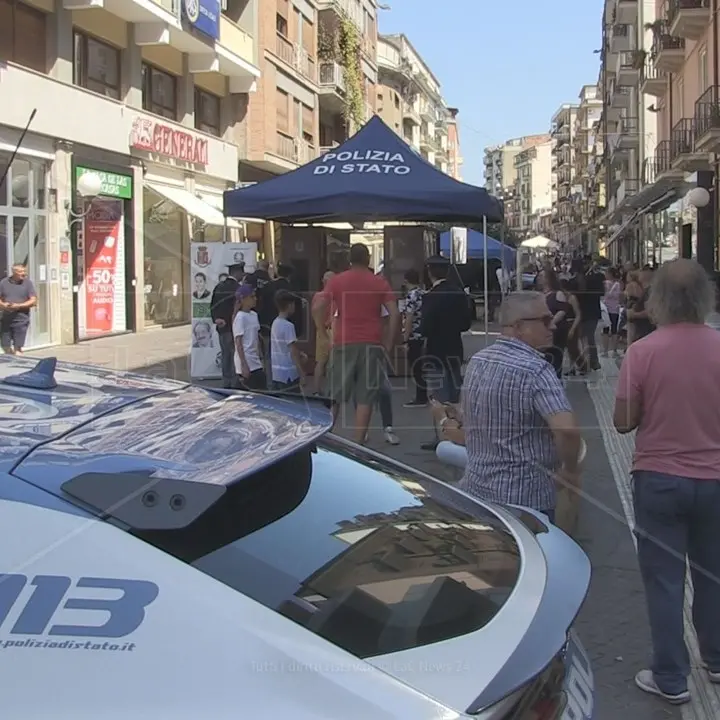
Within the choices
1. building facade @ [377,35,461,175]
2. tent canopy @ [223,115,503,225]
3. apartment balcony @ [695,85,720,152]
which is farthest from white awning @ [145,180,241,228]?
building facade @ [377,35,461,175]

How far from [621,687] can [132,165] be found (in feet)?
65.2

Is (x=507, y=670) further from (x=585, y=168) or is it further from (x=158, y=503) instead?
(x=585, y=168)

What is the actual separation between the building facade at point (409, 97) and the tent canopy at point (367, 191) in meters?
37.5

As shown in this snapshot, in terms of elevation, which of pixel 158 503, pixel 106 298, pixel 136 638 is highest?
pixel 106 298

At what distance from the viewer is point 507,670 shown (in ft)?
5.93

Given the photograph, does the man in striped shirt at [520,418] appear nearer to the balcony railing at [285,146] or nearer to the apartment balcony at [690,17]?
the apartment balcony at [690,17]

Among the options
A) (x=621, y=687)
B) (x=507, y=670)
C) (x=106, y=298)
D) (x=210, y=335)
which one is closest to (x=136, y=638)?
(x=507, y=670)

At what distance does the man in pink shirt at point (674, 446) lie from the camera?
3.74m

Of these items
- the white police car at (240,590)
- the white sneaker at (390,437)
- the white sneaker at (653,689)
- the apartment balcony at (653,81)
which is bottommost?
the white sneaker at (653,689)

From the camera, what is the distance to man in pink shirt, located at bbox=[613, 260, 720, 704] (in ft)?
12.3

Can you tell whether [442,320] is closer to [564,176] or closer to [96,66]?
[96,66]

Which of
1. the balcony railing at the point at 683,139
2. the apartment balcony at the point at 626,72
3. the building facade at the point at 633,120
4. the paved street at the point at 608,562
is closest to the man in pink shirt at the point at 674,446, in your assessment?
the paved street at the point at 608,562

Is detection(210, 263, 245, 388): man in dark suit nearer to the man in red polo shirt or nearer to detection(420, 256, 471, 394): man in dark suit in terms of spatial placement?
detection(420, 256, 471, 394): man in dark suit

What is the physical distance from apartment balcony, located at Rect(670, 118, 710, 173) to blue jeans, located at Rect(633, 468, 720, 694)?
24.5 meters
